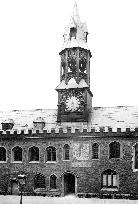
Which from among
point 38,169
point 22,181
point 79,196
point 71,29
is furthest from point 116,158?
point 71,29

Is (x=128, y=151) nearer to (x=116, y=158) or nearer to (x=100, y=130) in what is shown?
(x=116, y=158)

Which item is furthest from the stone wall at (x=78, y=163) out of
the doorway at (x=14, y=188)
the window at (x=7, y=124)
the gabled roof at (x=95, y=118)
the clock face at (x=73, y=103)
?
the clock face at (x=73, y=103)

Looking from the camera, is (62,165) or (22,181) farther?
(62,165)

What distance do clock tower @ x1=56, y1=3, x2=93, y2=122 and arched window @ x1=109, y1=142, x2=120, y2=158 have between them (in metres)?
4.83

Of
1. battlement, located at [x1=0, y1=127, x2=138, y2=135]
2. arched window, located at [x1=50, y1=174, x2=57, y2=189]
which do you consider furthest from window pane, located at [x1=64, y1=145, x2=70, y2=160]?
arched window, located at [x1=50, y1=174, x2=57, y2=189]

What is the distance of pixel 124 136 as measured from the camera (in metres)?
35.7

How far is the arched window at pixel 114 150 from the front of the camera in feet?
118

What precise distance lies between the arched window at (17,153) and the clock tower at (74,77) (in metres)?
5.88

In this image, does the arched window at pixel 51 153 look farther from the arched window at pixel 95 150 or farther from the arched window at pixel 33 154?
the arched window at pixel 95 150

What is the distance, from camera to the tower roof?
4112 centimetres

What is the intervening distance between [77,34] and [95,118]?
34.9 ft

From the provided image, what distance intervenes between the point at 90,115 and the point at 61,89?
15.2 ft

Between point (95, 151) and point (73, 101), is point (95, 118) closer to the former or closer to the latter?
point (73, 101)

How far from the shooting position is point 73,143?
122 ft
